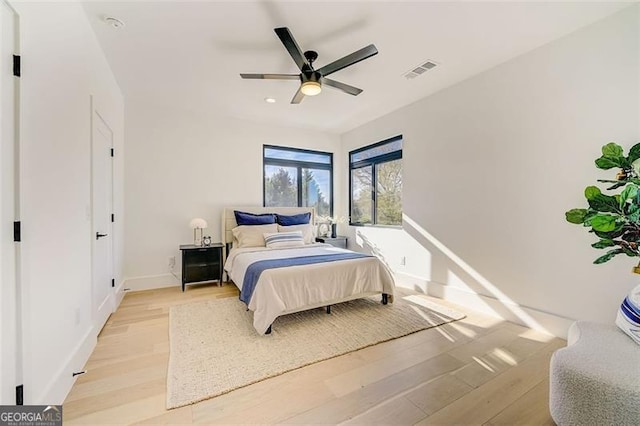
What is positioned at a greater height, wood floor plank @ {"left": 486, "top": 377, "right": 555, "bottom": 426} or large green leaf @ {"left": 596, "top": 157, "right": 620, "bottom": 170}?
large green leaf @ {"left": 596, "top": 157, "right": 620, "bottom": 170}

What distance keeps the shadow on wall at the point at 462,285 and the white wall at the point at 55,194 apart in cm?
378

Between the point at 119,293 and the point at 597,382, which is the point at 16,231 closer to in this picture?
the point at 119,293

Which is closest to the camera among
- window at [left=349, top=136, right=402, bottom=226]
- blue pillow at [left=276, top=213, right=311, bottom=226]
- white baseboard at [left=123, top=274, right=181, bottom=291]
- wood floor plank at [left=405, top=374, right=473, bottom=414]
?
wood floor plank at [left=405, top=374, right=473, bottom=414]

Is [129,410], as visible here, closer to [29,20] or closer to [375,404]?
[375,404]

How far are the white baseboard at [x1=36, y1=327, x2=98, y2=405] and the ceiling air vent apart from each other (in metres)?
4.04

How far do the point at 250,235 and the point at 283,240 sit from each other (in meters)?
0.53

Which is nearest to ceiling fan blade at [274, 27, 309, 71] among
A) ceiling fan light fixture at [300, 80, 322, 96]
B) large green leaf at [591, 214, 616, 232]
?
ceiling fan light fixture at [300, 80, 322, 96]

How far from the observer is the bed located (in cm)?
257

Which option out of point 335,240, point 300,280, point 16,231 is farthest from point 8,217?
point 335,240

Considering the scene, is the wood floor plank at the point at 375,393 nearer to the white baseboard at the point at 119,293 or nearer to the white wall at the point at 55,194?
the white wall at the point at 55,194

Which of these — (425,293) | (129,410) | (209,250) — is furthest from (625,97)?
(209,250)

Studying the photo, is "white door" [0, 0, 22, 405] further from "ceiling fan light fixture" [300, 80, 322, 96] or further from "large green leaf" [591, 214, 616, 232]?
"large green leaf" [591, 214, 616, 232]

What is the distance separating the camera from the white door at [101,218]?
2.41m

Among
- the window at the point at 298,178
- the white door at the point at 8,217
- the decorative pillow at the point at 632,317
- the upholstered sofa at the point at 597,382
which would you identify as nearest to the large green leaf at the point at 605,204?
the decorative pillow at the point at 632,317
